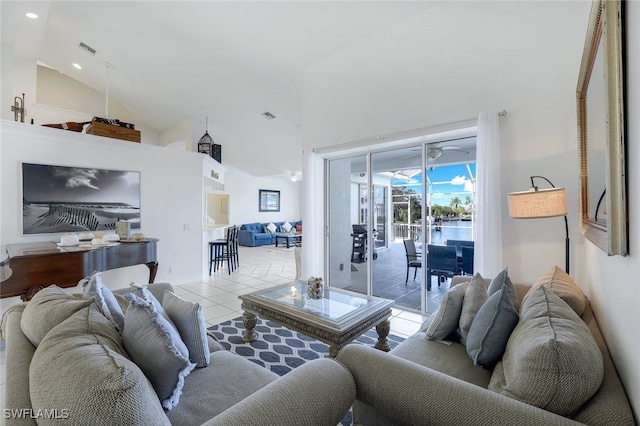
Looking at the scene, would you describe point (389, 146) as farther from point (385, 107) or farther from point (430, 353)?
point (430, 353)

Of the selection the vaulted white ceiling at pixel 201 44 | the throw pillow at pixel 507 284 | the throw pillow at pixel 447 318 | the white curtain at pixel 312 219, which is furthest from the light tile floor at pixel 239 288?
the vaulted white ceiling at pixel 201 44

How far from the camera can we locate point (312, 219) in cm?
466

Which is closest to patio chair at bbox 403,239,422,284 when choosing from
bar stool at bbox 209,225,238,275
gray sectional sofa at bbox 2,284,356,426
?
gray sectional sofa at bbox 2,284,356,426

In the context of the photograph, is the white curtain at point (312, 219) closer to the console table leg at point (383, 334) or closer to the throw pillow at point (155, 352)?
the console table leg at point (383, 334)

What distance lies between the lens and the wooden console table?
265cm

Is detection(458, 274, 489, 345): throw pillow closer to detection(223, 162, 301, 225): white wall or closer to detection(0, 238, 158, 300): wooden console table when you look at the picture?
detection(0, 238, 158, 300): wooden console table

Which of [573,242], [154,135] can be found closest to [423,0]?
[573,242]

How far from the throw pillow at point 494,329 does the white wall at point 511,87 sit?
59cm

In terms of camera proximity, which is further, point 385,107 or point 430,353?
point 385,107

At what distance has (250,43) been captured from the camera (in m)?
3.91

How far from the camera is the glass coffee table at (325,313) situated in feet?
7.38

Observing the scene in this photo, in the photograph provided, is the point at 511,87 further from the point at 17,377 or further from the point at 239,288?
the point at 239,288

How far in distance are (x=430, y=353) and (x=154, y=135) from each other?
829 centimetres

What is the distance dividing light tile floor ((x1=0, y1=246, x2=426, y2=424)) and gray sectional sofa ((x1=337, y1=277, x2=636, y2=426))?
122cm
